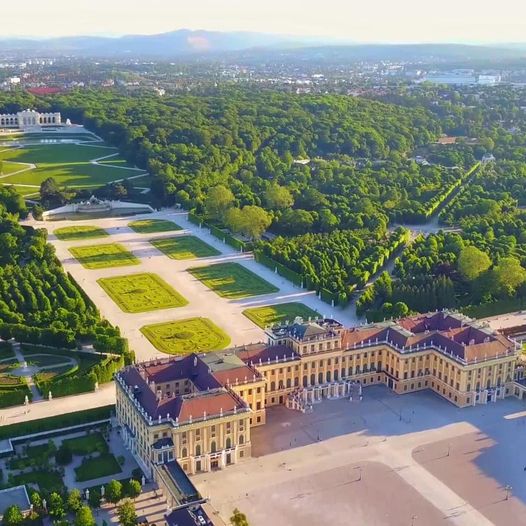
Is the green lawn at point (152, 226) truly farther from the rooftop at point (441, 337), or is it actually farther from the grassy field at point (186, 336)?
the rooftop at point (441, 337)

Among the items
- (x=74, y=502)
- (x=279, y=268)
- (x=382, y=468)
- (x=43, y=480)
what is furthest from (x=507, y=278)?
(x=74, y=502)

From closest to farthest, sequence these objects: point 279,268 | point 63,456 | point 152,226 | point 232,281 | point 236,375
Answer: point 63,456 → point 236,375 → point 232,281 → point 279,268 → point 152,226

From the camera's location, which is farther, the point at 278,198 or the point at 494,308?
the point at 278,198

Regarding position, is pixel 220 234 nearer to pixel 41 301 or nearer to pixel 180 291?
pixel 180 291

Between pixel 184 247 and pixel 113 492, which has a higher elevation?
pixel 113 492

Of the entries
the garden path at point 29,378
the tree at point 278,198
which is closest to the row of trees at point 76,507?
the garden path at point 29,378

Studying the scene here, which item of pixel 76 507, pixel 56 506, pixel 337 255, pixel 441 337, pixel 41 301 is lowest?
pixel 76 507

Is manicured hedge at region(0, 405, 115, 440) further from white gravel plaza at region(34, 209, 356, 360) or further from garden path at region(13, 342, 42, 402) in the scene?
white gravel plaza at region(34, 209, 356, 360)

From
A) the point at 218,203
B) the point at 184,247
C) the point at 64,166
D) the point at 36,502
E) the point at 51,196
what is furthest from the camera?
the point at 64,166
